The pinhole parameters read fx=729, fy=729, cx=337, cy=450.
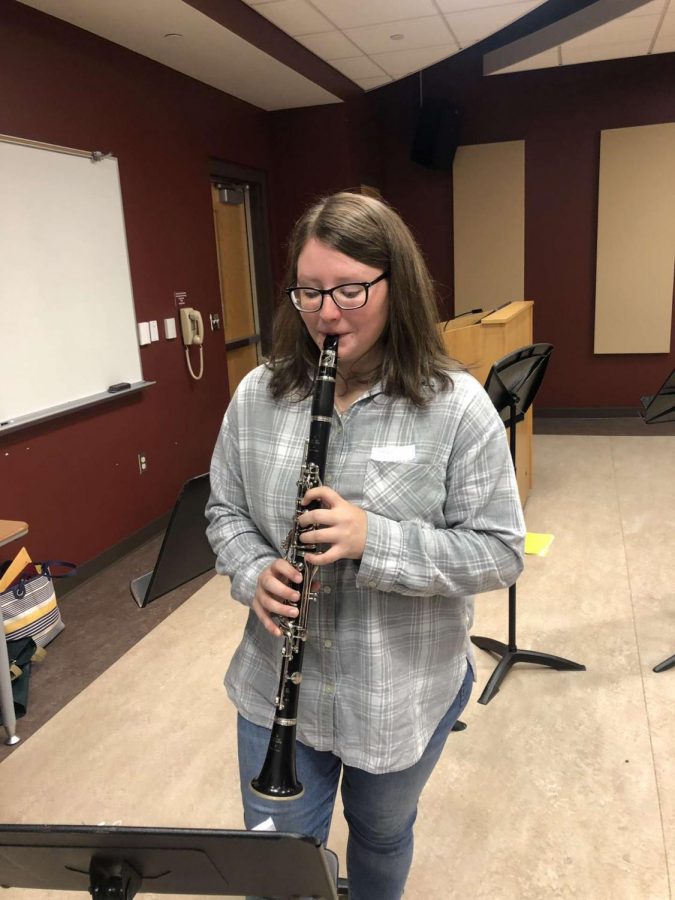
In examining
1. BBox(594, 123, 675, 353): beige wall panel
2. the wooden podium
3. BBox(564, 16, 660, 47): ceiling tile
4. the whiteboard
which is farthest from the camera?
BBox(594, 123, 675, 353): beige wall panel

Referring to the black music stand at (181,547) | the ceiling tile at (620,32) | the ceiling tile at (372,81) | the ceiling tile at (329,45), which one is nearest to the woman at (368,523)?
the black music stand at (181,547)

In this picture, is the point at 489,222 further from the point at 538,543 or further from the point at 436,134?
the point at 538,543

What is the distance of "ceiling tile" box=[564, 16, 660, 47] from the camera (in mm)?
4500

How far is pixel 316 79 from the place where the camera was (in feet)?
15.2

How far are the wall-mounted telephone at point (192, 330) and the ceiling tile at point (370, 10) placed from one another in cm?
177

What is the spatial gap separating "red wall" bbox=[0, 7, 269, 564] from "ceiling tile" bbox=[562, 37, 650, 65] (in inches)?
90.6

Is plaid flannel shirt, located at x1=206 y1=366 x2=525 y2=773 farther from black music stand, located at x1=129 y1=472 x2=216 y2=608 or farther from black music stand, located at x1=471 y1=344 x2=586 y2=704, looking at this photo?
black music stand, located at x1=471 y1=344 x2=586 y2=704

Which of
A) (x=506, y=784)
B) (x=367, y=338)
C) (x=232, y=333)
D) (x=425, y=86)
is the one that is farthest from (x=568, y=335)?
(x=367, y=338)

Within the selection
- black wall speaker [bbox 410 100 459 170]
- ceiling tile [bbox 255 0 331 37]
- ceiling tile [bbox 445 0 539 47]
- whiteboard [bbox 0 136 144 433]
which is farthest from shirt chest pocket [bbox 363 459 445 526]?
black wall speaker [bbox 410 100 459 170]

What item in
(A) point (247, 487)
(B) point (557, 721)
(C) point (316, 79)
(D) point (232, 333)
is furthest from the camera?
(D) point (232, 333)

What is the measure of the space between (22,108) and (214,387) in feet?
6.86

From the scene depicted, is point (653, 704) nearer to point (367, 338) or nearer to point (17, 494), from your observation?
point (367, 338)

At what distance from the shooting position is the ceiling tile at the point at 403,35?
3.96 m

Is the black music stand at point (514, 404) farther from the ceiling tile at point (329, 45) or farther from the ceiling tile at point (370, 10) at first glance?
the ceiling tile at point (329, 45)
